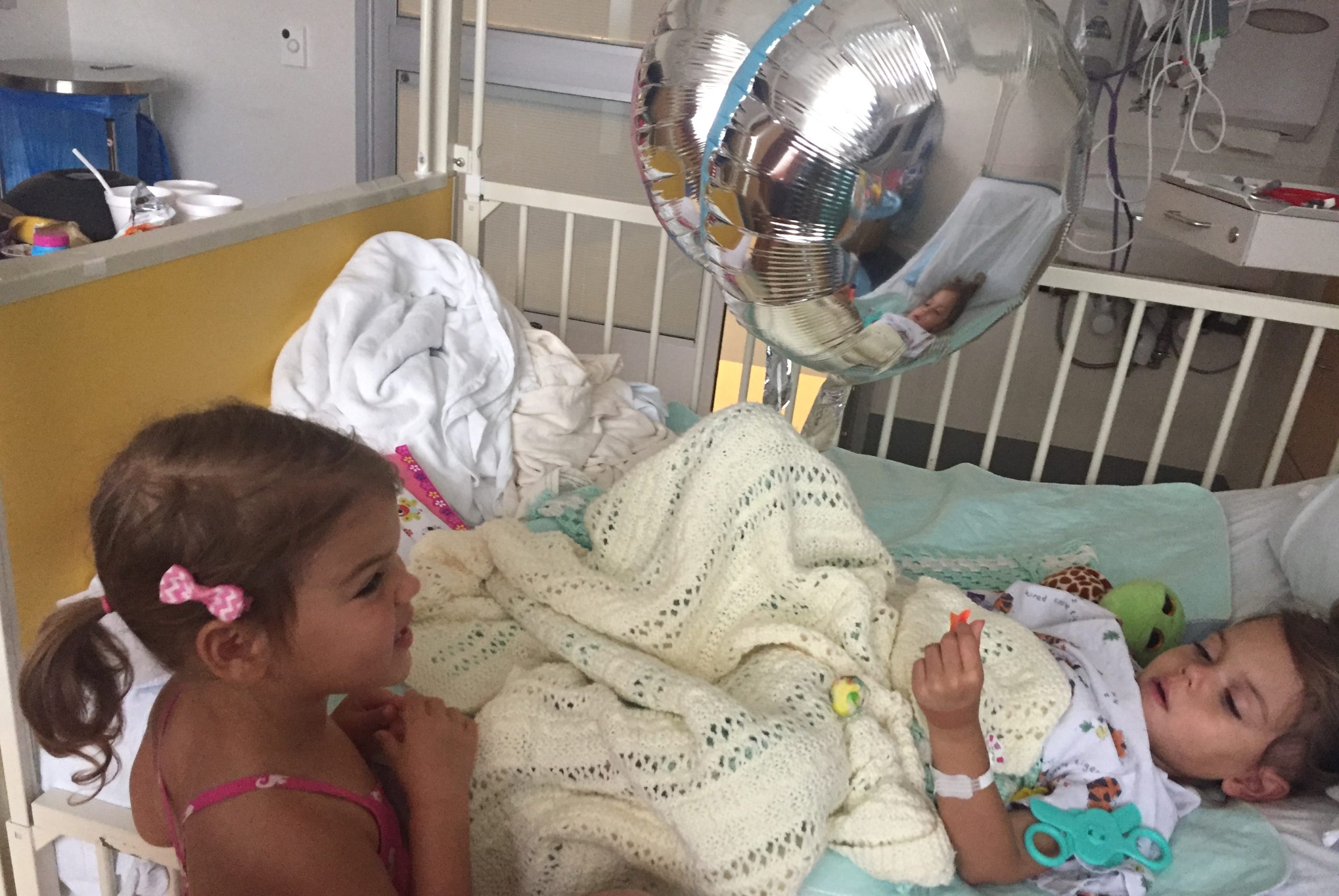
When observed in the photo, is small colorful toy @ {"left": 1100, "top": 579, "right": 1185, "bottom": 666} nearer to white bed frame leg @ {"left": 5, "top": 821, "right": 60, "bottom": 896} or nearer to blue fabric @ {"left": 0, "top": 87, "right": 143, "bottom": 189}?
white bed frame leg @ {"left": 5, "top": 821, "right": 60, "bottom": 896}

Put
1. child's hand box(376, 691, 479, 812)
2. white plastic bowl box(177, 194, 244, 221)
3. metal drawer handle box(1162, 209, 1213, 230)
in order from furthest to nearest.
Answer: metal drawer handle box(1162, 209, 1213, 230) → white plastic bowl box(177, 194, 244, 221) → child's hand box(376, 691, 479, 812)

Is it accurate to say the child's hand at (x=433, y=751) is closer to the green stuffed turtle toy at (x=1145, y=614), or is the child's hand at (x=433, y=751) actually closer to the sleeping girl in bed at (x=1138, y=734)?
the sleeping girl in bed at (x=1138, y=734)

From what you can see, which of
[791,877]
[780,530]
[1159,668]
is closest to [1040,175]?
[780,530]

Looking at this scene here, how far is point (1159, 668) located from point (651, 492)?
0.57 m

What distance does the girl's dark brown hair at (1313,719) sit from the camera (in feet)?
2.98

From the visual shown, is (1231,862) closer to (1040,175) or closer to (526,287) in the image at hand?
(1040,175)

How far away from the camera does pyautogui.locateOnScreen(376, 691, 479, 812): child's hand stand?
0.73 m

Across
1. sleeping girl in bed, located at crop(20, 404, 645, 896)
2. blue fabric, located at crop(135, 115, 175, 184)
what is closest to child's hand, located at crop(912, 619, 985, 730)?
sleeping girl in bed, located at crop(20, 404, 645, 896)

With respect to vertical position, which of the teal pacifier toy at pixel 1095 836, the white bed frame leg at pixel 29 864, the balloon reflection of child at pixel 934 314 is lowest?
the white bed frame leg at pixel 29 864

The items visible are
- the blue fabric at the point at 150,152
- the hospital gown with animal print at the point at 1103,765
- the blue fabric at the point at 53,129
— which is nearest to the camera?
the hospital gown with animal print at the point at 1103,765

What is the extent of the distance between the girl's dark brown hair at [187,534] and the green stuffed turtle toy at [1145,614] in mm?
871

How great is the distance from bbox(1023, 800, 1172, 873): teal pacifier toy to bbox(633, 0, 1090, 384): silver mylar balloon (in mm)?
446

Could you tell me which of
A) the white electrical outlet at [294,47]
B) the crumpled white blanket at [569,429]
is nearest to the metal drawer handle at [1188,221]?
the crumpled white blanket at [569,429]

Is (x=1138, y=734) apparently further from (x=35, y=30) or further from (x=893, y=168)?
(x=35, y=30)
